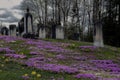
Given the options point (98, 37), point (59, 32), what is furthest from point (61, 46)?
point (59, 32)

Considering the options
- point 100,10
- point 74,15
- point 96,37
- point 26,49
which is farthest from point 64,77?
point 74,15

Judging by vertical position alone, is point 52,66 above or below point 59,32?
below

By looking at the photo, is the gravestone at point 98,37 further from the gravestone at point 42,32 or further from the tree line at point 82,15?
the tree line at point 82,15

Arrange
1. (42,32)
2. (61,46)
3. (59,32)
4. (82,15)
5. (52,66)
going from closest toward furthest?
(52,66) < (61,46) < (59,32) < (42,32) < (82,15)

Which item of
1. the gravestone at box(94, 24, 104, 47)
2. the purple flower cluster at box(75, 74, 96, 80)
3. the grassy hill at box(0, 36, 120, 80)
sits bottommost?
the purple flower cluster at box(75, 74, 96, 80)

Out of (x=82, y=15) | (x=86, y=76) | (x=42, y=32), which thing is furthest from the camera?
(x=82, y=15)

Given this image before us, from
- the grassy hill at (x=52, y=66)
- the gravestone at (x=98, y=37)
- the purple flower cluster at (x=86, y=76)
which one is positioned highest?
the gravestone at (x=98, y=37)

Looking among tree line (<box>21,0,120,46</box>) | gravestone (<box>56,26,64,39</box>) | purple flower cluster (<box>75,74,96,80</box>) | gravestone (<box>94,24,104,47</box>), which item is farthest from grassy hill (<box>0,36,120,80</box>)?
tree line (<box>21,0,120,46</box>)

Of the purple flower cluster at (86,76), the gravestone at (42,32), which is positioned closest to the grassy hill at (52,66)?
the purple flower cluster at (86,76)

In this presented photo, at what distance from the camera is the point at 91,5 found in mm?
79938

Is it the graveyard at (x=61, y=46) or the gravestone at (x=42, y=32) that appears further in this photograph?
the gravestone at (x=42, y=32)

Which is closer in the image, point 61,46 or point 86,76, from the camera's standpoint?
point 86,76

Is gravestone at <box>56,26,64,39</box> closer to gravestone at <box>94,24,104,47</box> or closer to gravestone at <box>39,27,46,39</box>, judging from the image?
gravestone at <box>39,27,46,39</box>

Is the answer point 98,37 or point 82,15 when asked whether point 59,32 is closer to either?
point 98,37
